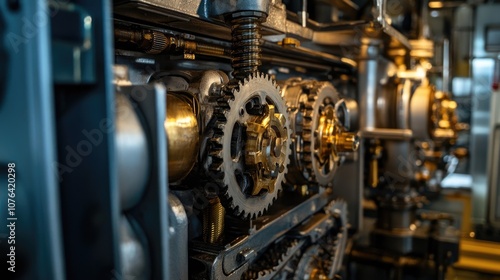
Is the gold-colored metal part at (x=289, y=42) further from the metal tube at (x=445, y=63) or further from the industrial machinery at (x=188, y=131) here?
the metal tube at (x=445, y=63)

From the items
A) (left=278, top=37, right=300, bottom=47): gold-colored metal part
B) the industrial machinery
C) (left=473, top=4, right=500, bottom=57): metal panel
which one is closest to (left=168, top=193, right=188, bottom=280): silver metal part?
the industrial machinery

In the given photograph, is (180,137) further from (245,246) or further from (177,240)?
(245,246)

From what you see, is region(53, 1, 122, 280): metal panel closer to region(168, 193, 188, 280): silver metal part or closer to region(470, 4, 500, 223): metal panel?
region(168, 193, 188, 280): silver metal part

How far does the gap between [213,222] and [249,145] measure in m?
0.22

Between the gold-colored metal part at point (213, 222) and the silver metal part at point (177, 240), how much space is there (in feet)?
0.44

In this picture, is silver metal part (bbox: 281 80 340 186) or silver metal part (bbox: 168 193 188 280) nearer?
silver metal part (bbox: 168 193 188 280)

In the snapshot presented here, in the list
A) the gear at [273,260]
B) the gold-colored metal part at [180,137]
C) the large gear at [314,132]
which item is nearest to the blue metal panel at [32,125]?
the gold-colored metal part at [180,137]

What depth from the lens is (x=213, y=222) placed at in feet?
3.30

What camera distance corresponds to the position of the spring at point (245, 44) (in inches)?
36.2

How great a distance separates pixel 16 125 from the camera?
0.48 m

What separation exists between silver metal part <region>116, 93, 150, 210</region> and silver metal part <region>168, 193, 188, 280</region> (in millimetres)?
237

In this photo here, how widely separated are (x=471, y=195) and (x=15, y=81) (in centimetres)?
360

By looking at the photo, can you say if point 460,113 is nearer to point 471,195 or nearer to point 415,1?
point 471,195

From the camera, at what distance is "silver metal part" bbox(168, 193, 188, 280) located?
842mm
